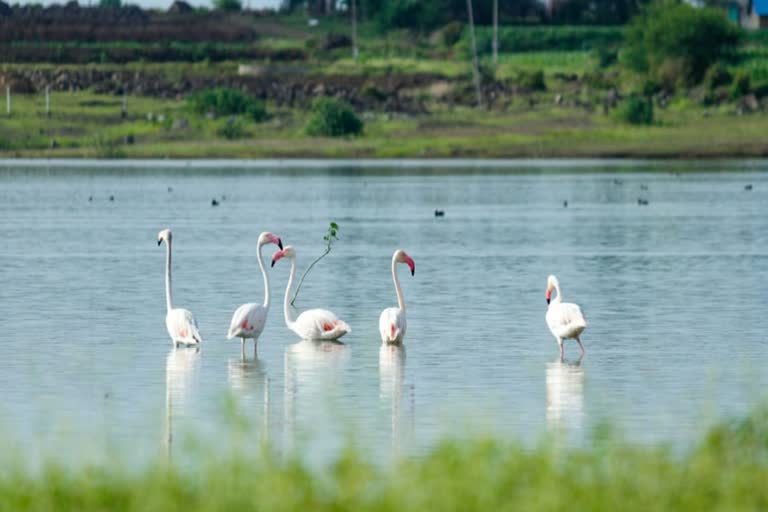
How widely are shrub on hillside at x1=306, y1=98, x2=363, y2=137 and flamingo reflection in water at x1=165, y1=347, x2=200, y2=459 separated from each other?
6815cm

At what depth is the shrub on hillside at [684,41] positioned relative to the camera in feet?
345

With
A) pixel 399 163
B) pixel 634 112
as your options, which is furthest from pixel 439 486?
pixel 634 112

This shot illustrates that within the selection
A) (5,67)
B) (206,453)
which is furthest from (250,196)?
(5,67)

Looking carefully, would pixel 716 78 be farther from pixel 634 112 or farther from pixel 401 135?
pixel 401 135

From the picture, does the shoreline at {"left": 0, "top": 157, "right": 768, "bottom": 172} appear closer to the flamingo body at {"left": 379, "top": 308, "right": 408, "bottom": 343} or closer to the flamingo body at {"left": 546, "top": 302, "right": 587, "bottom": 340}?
the flamingo body at {"left": 379, "top": 308, "right": 408, "bottom": 343}

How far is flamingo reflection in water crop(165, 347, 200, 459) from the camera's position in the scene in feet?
47.9

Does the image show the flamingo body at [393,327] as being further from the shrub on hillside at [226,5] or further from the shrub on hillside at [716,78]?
the shrub on hillside at [226,5]

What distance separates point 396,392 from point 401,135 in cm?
7224

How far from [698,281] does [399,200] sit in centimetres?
2655

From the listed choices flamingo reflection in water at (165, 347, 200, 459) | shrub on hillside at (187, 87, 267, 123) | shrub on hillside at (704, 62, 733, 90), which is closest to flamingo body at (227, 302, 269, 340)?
flamingo reflection in water at (165, 347, 200, 459)

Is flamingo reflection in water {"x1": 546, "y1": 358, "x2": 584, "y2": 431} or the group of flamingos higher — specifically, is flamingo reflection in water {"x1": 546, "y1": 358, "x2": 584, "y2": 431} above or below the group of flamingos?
below

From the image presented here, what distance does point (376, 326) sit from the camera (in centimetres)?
2167

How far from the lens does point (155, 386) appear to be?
16438mm

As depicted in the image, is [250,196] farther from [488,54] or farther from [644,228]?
[488,54]
